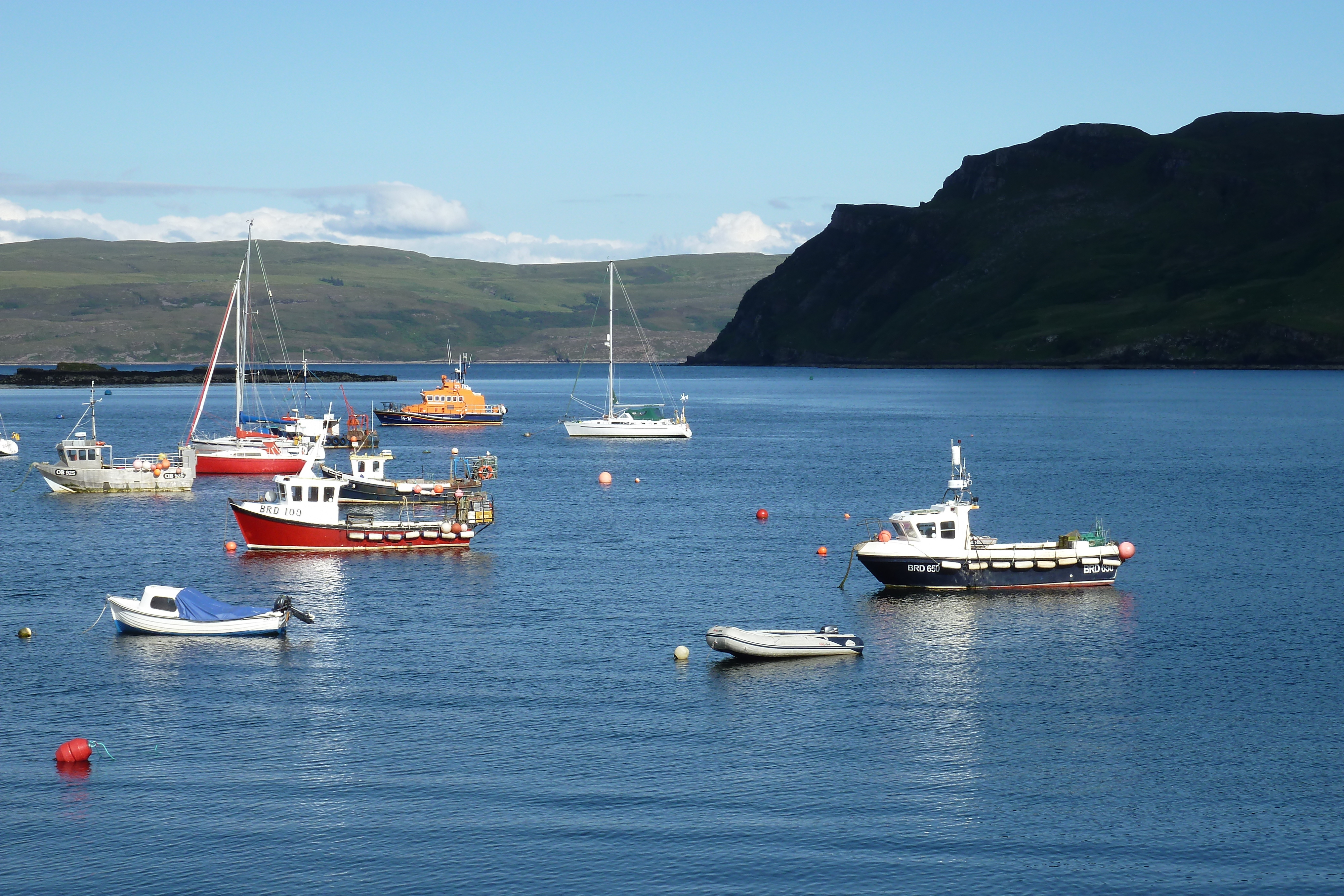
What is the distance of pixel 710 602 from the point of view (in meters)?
69.1

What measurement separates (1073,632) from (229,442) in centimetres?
9109

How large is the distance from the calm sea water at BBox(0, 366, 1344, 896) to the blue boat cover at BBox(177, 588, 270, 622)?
112cm

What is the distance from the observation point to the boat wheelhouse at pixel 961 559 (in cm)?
7025

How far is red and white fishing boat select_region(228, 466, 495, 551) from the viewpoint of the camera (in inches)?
3191

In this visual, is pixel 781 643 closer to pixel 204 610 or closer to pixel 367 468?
pixel 204 610

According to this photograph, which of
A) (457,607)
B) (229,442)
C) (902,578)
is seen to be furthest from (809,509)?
(229,442)

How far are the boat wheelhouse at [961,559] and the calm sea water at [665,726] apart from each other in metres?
0.83

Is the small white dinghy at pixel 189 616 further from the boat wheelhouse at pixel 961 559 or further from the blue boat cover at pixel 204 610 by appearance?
the boat wheelhouse at pixel 961 559

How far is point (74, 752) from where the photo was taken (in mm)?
43938

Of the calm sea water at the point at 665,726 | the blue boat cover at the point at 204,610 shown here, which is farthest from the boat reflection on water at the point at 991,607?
the blue boat cover at the point at 204,610

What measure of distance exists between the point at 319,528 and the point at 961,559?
3579 cm

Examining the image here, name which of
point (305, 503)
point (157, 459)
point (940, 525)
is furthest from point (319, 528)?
point (157, 459)

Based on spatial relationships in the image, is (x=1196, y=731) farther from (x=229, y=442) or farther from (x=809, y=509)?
(x=229, y=442)

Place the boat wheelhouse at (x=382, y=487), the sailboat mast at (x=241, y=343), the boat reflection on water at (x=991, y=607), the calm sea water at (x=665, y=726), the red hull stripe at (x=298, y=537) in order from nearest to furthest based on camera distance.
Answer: the calm sea water at (x=665, y=726), the boat reflection on water at (x=991, y=607), the red hull stripe at (x=298, y=537), the boat wheelhouse at (x=382, y=487), the sailboat mast at (x=241, y=343)
